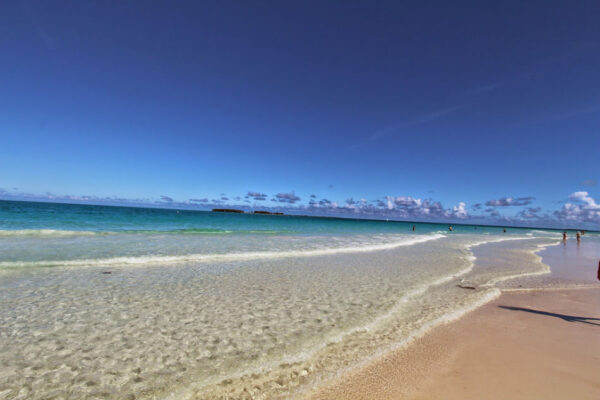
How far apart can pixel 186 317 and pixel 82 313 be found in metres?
2.68

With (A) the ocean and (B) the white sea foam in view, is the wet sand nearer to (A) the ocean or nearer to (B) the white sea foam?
(A) the ocean

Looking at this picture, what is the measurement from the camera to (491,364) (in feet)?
17.5

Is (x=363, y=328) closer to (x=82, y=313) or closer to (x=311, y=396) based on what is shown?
(x=311, y=396)

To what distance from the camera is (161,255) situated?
1595cm

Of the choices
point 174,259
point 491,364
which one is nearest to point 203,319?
point 491,364

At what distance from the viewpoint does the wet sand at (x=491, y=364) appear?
4477mm

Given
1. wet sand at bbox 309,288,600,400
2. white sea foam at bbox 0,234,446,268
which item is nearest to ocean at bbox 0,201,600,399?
white sea foam at bbox 0,234,446,268

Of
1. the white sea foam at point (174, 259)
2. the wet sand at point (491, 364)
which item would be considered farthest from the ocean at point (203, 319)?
the wet sand at point (491, 364)

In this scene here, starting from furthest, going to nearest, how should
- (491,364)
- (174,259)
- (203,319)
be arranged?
(174,259), (203,319), (491,364)

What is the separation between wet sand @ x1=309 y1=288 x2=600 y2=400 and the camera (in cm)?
448

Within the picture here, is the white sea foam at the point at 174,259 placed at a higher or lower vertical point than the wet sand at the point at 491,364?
lower

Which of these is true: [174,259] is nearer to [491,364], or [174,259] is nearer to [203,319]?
[203,319]

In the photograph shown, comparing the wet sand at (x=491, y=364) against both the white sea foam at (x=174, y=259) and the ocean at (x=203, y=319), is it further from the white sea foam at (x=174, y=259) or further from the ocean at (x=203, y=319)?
the white sea foam at (x=174, y=259)

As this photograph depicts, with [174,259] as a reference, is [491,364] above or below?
above
